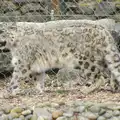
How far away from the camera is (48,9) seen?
20.9 feet

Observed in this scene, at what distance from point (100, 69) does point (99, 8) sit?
178 centimetres

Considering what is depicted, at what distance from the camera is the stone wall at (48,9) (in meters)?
6.27

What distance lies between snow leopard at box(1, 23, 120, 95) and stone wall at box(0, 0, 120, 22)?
1248 mm

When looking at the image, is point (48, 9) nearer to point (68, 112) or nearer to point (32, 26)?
point (32, 26)

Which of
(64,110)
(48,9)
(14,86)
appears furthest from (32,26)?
(48,9)

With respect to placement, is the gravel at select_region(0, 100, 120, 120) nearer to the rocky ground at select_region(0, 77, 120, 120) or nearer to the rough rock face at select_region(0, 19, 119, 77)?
the rocky ground at select_region(0, 77, 120, 120)

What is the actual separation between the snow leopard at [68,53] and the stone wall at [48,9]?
4.10 ft

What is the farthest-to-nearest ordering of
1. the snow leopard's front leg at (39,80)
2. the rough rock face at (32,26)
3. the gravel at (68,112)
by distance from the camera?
the snow leopard's front leg at (39,80), the rough rock face at (32,26), the gravel at (68,112)

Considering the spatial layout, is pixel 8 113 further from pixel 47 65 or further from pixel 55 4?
pixel 55 4

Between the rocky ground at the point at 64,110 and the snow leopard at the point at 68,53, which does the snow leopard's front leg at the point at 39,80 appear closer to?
the snow leopard at the point at 68,53

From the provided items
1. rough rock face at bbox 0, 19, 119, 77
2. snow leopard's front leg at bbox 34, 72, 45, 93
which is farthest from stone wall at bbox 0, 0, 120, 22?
snow leopard's front leg at bbox 34, 72, 45, 93

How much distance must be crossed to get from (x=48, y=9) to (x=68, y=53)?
1701mm

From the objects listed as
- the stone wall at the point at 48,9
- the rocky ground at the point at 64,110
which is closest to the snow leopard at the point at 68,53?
the rocky ground at the point at 64,110

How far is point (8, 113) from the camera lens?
3887mm
